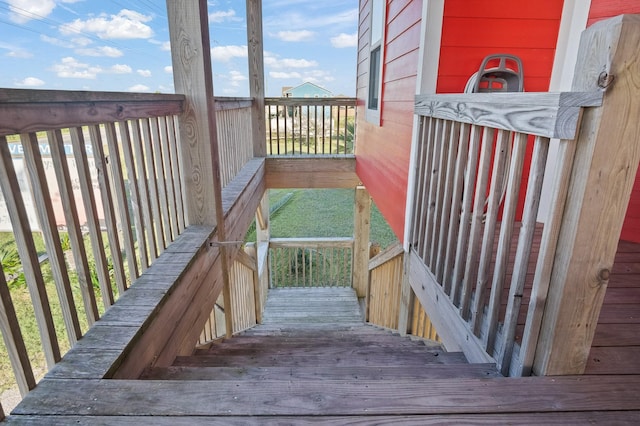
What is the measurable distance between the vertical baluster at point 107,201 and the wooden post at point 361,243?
490 centimetres

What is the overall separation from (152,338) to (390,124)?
2.81 m

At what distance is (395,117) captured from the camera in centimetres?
330

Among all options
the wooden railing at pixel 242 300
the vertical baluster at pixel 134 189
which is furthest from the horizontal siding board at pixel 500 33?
the wooden railing at pixel 242 300

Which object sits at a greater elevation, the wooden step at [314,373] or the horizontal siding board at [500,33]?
the horizontal siding board at [500,33]

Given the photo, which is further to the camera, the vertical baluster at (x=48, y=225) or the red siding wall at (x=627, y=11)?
the red siding wall at (x=627, y=11)

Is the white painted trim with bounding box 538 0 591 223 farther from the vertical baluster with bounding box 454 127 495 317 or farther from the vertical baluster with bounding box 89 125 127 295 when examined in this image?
the vertical baluster with bounding box 89 125 127 295

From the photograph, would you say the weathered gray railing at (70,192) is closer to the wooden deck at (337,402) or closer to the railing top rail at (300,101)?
the wooden deck at (337,402)

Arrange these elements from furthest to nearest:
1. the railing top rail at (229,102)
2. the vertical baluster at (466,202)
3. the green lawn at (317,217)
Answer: the green lawn at (317,217) → the railing top rail at (229,102) → the vertical baluster at (466,202)

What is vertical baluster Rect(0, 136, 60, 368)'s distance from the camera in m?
0.99

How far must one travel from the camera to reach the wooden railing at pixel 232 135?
2992mm

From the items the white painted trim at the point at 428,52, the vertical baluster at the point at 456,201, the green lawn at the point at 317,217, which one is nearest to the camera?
the vertical baluster at the point at 456,201

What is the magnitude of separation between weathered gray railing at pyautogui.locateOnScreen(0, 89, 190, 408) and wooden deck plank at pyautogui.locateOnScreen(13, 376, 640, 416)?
164 mm

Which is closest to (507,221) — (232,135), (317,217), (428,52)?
(428,52)

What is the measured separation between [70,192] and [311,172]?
14.6 ft
